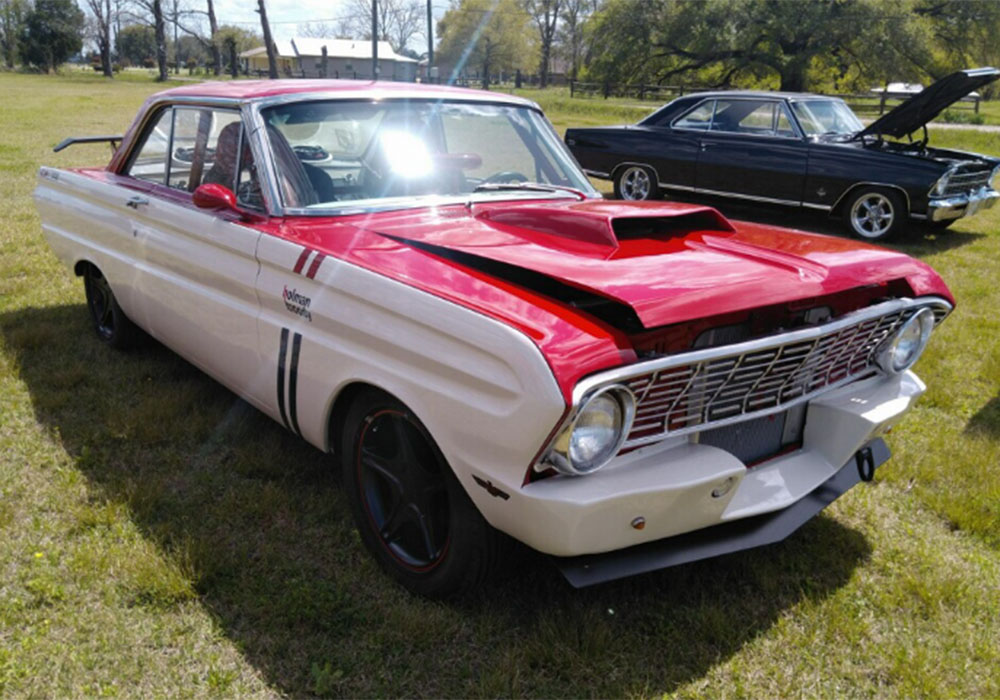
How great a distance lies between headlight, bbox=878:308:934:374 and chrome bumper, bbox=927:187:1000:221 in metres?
6.27

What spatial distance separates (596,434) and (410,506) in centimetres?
80

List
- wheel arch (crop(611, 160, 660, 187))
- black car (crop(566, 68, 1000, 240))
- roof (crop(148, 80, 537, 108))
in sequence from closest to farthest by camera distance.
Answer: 1. roof (crop(148, 80, 537, 108))
2. black car (crop(566, 68, 1000, 240))
3. wheel arch (crop(611, 160, 660, 187))

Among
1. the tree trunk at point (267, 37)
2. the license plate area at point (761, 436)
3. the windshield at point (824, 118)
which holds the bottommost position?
the license plate area at point (761, 436)

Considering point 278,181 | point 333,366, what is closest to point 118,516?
point 333,366

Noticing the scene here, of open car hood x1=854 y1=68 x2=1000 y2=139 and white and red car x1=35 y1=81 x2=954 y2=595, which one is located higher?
open car hood x1=854 y1=68 x2=1000 y2=139

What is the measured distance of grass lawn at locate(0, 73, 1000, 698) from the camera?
2.40m

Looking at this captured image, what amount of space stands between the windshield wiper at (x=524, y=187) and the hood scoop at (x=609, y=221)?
1.14ft

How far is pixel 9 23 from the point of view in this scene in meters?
71.8

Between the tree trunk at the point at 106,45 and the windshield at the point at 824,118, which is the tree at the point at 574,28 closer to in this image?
the tree trunk at the point at 106,45

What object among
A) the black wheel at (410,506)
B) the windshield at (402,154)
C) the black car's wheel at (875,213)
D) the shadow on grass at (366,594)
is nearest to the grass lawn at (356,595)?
the shadow on grass at (366,594)

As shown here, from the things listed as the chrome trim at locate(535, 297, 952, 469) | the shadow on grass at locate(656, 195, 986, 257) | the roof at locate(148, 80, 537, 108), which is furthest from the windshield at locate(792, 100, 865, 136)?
the chrome trim at locate(535, 297, 952, 469)

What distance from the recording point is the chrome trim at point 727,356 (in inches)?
79.9

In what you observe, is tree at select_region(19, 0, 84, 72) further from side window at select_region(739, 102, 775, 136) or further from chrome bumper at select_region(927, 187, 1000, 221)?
chrome bumper at select_region(927, 187, 1000, 221)

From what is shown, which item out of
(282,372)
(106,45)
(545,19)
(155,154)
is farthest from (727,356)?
(545,19)
